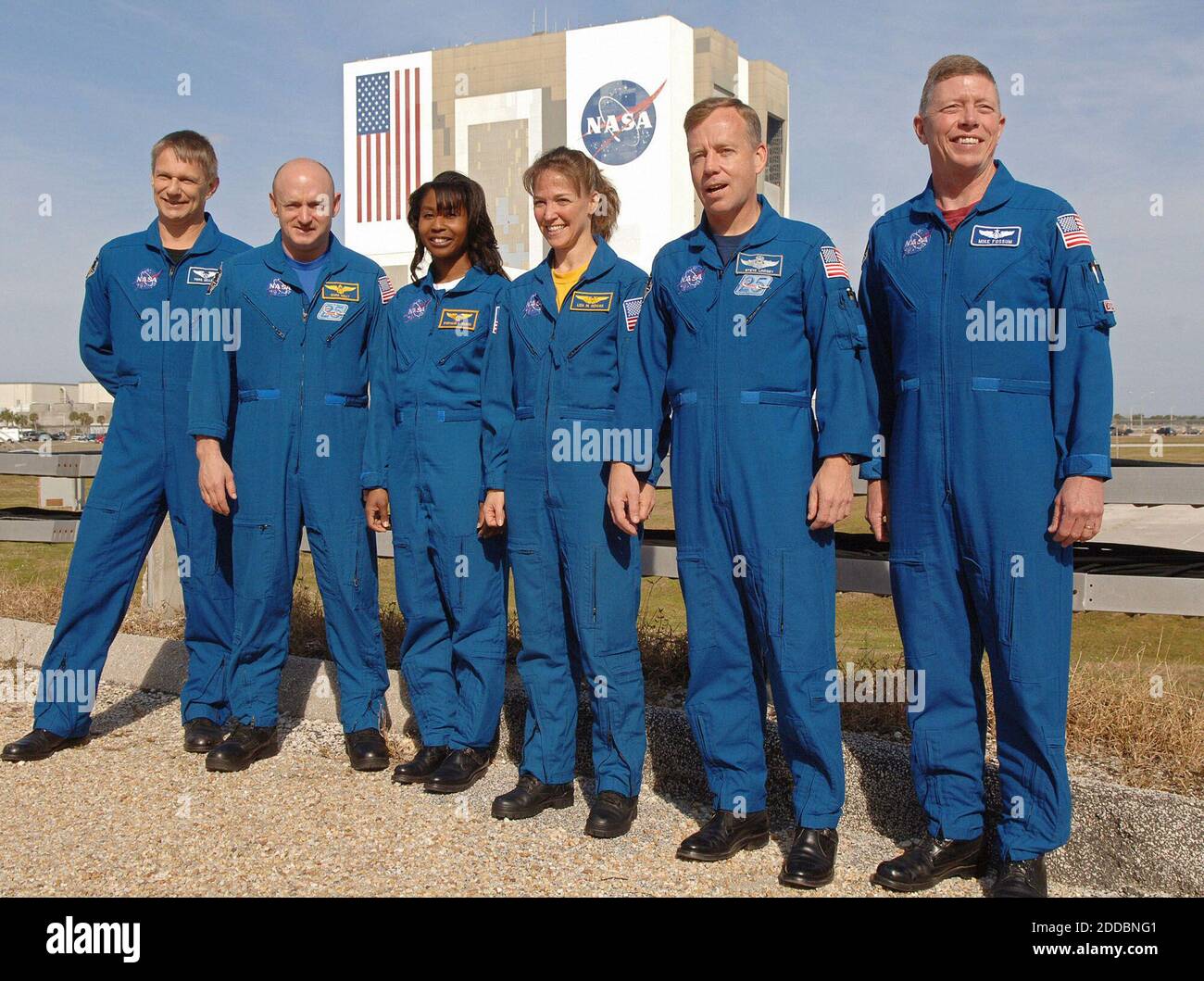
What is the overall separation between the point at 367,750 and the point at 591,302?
5.91ft

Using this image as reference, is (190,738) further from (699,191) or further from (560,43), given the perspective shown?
(560,43)

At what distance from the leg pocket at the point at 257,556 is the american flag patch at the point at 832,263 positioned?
84.1 inches

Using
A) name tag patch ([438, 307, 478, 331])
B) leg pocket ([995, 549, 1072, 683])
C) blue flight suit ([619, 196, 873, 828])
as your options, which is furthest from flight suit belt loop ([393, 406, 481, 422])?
leg pocket ([995, 549, 1072, 683])

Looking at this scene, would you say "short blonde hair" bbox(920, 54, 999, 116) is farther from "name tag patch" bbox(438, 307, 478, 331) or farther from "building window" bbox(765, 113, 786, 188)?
"building window" bbox(765, 113, 786, 188)

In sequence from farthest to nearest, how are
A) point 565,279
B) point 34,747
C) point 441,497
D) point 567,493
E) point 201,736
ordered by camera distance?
point 201,736, point 34,747, point 441,497, point 565,279, point 567,493

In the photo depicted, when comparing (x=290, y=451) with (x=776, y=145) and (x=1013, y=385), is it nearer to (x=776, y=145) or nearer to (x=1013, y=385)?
(x=1013, y=385)

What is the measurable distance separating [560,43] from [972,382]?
247ft

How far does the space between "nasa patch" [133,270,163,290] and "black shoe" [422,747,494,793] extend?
214cm

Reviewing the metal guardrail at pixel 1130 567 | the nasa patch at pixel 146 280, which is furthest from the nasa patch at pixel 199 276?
the metal guardrail at pixel 1130 567

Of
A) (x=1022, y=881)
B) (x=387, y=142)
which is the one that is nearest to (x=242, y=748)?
(x=1022, y=881)

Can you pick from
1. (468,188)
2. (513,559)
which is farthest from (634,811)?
(468,188)

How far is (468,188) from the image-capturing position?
4082mm

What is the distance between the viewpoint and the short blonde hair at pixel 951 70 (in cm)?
304

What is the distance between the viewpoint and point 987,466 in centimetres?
294
